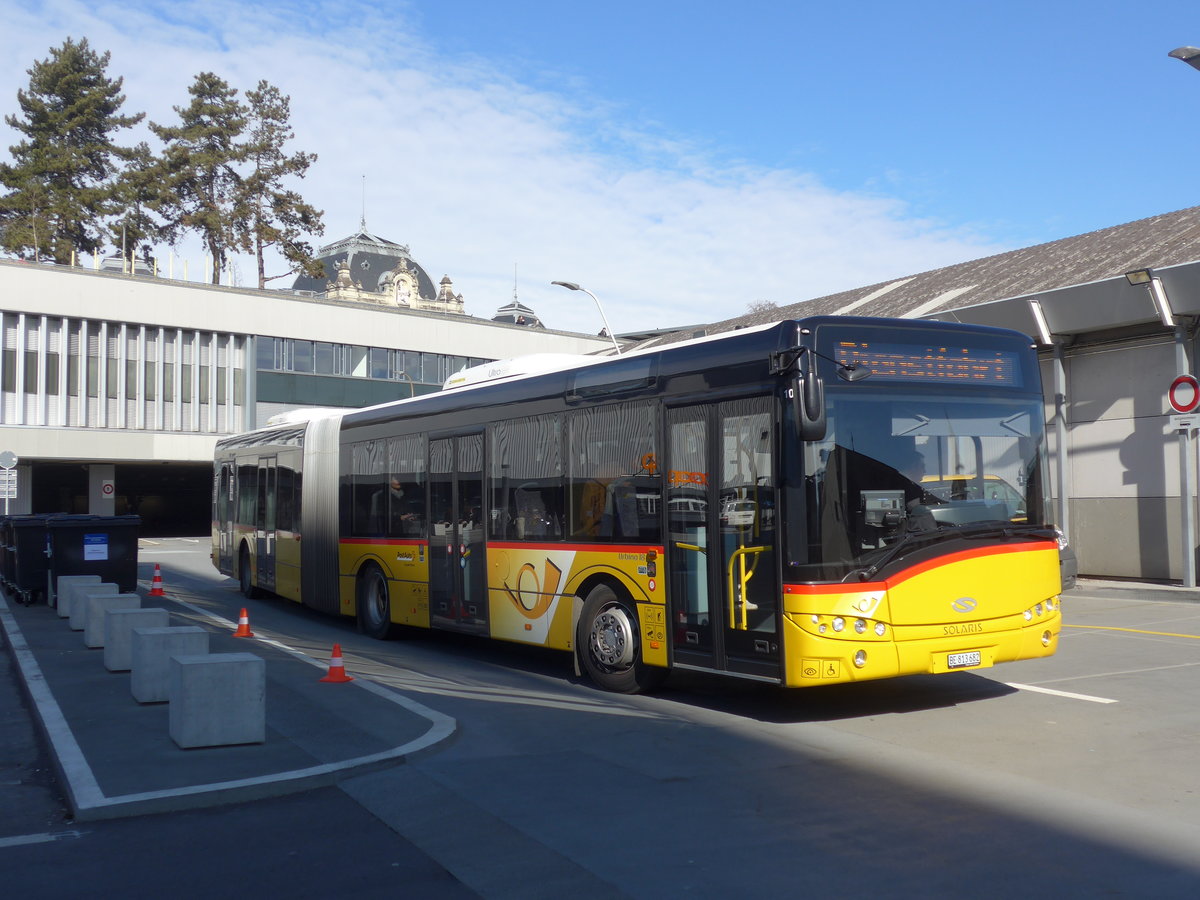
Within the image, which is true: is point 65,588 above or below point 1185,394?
below

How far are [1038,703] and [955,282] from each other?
1855cm

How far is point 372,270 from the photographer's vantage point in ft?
379

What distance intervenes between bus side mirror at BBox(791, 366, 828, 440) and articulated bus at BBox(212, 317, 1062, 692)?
0.05 ft

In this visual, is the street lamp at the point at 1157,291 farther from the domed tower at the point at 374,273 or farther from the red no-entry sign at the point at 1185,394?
the domed tower at the point at 374,273

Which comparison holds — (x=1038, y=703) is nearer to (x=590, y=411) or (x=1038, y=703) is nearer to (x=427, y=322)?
(x=590, y=411)

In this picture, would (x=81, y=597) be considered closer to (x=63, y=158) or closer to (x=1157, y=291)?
(x=1157, y=291)

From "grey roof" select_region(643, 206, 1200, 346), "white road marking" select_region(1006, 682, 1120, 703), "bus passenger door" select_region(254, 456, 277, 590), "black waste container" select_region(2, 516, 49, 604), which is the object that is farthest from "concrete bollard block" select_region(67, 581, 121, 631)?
"white road marking" select_region(1006, 682, 1120, 703)

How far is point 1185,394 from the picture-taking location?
17.2 meters

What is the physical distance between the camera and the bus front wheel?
600 inches

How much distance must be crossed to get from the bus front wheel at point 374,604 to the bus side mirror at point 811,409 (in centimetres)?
824

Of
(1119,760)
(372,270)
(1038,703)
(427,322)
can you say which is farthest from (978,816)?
(372,270)

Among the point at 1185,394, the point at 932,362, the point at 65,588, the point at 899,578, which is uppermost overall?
the point at 1185,394

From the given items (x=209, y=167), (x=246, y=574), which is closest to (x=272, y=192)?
(x=209, y=167)

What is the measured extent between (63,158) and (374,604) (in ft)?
176
